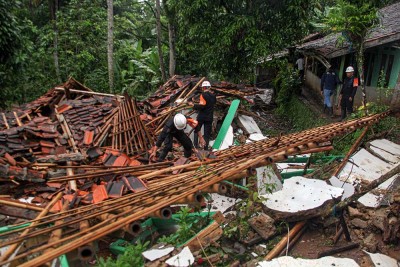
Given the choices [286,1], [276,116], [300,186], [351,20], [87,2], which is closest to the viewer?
[300,186]

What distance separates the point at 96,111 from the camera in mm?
9133

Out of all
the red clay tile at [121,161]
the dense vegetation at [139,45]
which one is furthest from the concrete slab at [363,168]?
the red clay tile at [121,161]

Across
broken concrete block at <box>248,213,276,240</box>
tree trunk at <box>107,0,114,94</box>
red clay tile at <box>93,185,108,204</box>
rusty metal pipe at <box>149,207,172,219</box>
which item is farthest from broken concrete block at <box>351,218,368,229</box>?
tree trunk at <box>107,0,114,94</box>

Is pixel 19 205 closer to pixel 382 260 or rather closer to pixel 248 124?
pixel 382 260

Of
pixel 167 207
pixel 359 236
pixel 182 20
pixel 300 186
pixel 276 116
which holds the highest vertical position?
pixel 182 20

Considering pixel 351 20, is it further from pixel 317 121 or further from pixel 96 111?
pixel 96 111

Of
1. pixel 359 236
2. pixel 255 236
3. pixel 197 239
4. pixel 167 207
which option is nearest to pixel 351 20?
pixel 359 236

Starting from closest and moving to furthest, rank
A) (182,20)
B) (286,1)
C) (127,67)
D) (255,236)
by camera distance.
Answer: (255,236)
(286,1)
(182,20)
(127,67)

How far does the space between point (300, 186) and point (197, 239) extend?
6.75 ft

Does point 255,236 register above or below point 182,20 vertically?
below

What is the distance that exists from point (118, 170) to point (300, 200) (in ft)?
9.84

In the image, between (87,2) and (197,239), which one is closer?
(197,239)

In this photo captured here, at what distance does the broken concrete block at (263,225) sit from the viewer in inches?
187

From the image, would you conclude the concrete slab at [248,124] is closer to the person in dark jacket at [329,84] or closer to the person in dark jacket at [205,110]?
the person in dark jacket at [205,110]
